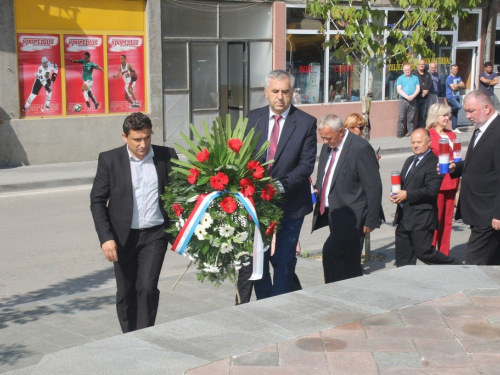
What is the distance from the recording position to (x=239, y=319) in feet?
15.5

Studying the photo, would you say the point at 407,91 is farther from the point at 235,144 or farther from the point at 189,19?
the point at 235,144

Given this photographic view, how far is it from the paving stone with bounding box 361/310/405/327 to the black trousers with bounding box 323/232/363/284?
2.15 meters

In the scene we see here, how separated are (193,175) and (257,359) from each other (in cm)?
161

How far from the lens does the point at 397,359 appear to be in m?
4.14

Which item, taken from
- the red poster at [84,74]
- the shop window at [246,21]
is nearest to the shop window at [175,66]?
the shop window at [246,21]

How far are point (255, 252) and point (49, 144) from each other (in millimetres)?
11929

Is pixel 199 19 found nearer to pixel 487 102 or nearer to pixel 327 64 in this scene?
pixel 327 64

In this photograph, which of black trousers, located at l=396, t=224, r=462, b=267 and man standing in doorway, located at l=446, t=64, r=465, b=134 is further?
man standing in doorway, located at l=446, t=64, r=465, b=134

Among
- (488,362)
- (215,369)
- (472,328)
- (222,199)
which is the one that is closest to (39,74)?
(222,199)

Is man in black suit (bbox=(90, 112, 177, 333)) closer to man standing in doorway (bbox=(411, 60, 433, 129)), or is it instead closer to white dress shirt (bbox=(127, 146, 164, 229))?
white dress shirt (bbox=(127, 146, 164, 229))

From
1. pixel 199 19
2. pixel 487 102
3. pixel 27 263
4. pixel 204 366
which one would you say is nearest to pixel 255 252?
pixel 204 366

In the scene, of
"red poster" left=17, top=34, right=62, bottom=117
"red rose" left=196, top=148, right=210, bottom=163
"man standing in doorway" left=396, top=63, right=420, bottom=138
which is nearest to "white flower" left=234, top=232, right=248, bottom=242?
"red rose" left=196, top=148, right=210, bottom=163

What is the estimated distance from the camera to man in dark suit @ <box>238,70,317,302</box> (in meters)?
6.16

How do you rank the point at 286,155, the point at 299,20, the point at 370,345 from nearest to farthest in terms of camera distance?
the point at 370,345, the point at 286,155, the point at 299,20
